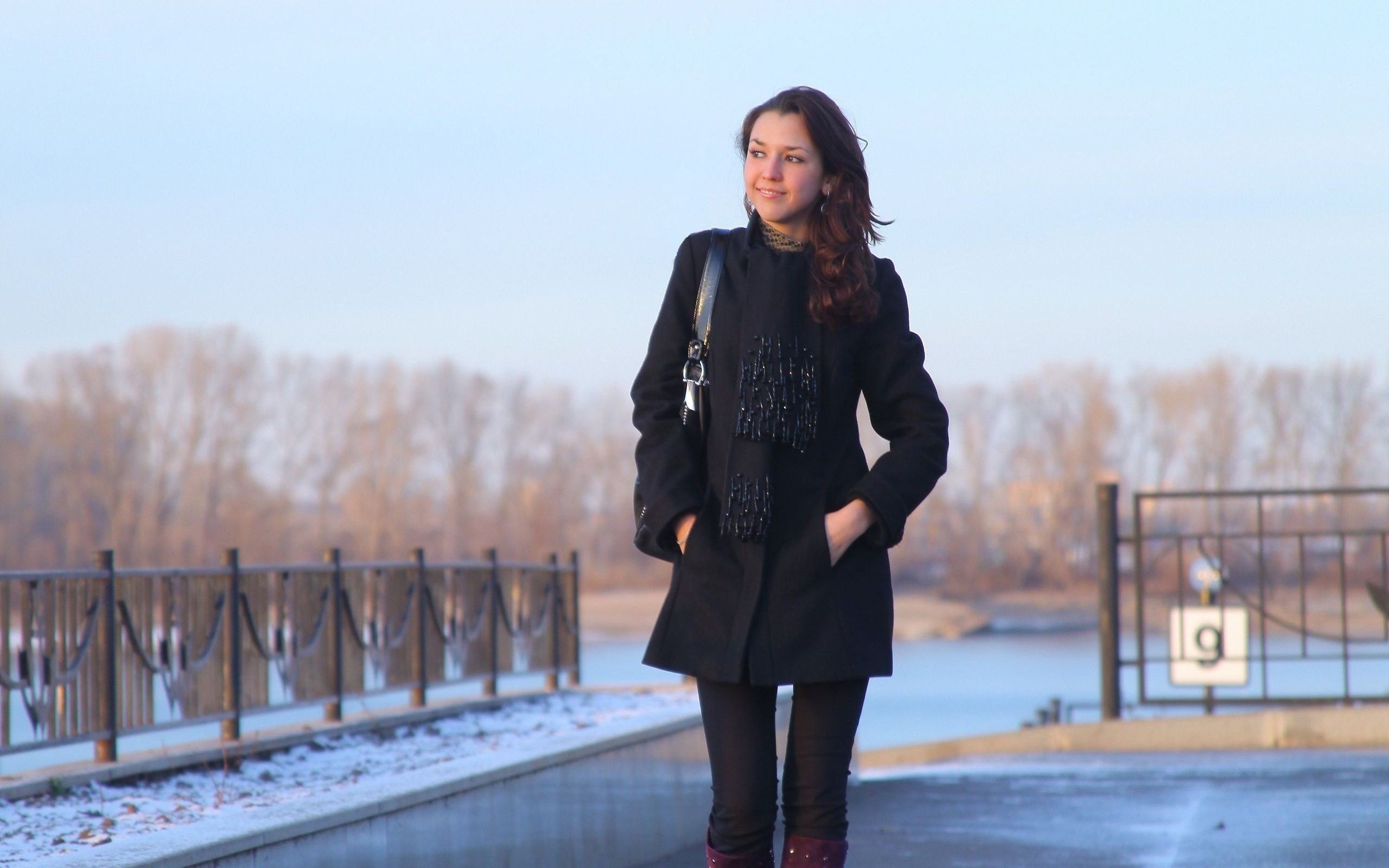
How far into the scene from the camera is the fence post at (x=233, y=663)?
8.01 m

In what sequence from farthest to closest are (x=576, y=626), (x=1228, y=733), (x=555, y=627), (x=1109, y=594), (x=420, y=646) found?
(x=576, y=626) < (x=555, y=627) < (x=1109, y=594) < (x=420, y=646) < (x=1228, y=733)

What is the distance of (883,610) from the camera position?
9.27 ft

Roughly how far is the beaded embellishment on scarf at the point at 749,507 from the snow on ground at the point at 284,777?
163 cm

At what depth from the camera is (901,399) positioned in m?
2.89

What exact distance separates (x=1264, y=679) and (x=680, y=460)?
890 centimetres

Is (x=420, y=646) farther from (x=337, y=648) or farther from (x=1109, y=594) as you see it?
(x=1109, y=594)

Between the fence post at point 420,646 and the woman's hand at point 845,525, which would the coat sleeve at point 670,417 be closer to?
the woman's hand at point 845,525

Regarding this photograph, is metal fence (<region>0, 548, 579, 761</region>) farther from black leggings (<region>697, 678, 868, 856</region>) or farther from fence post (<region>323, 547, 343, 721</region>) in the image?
black leggings (<region>697, 678, 868, 856</region>)

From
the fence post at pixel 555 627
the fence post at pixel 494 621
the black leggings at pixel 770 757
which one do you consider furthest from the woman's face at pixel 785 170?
the fence post at pixel 555 627

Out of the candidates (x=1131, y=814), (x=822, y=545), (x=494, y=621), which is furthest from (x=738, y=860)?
(x=494, y=621)

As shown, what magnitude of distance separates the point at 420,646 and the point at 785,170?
752 cm

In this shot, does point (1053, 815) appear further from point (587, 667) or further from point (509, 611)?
point (587, 667)

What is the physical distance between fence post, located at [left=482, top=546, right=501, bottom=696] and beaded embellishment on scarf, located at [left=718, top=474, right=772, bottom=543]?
8.46 meters

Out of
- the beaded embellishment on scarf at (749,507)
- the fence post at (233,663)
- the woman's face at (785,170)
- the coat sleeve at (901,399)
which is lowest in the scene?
the fence post at (233,663)
